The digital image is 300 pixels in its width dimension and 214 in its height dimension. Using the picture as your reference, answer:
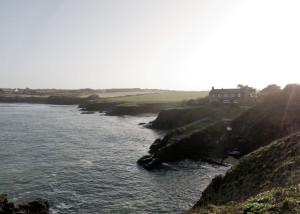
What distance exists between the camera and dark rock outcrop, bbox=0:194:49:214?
898 inches

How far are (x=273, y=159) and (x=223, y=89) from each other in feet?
283

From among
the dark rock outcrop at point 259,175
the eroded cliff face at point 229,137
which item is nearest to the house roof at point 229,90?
the eroded cliff face at point 229,137

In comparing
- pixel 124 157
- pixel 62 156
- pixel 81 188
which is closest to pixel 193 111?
pixel 124 157

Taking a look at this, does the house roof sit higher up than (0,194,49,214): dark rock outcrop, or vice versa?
the house roof

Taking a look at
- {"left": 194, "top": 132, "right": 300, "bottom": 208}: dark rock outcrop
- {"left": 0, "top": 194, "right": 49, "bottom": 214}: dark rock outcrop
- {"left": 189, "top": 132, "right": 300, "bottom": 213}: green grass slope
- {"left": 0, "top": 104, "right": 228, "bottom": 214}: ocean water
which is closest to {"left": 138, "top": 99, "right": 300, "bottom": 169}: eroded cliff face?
{"left": 0, "top": 104, "right": 228, "bottom": 214}: ocean water

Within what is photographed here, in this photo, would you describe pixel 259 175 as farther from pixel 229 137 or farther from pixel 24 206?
pixel 229 137

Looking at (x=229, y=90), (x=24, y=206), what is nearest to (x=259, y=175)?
(x=24, y=206)

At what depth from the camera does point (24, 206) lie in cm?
2497

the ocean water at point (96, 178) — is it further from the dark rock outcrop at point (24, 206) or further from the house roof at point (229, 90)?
the house roof at point (229, 90)

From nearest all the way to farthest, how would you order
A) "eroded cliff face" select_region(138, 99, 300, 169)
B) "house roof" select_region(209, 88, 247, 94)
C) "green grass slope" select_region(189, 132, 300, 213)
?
"green grass slope" select_region(189, 132, 300, 213), "eroded cliff face" select_region(138, 99, 300, 169), "house roof" select_region(209, 88, 247, 94)

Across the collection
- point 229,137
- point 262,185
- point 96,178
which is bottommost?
point 96,178

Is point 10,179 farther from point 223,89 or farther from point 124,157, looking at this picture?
point 223,89

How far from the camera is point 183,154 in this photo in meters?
47.7

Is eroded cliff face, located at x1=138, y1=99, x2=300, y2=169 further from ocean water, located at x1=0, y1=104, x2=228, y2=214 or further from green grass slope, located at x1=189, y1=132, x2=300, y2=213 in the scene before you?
green grass slope, located at x1=189, y1=132, x2=300, y2=213
